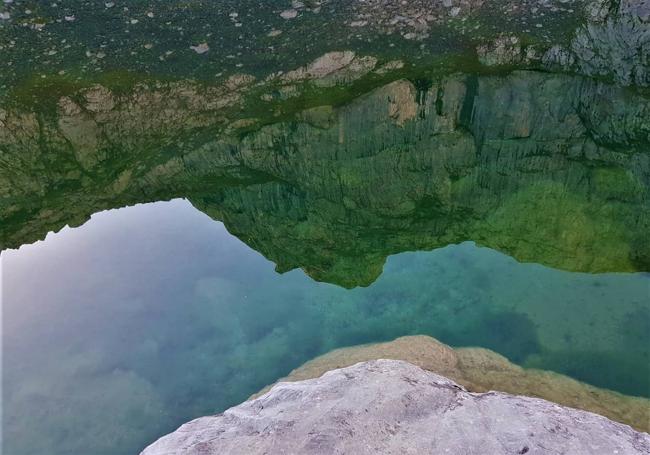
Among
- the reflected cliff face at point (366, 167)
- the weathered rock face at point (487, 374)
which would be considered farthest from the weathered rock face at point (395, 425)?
the reflected cliff face at point (366, 167)

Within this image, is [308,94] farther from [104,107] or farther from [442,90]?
[104,107]

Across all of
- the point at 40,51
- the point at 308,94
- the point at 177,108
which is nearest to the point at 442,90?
the point at 308,94

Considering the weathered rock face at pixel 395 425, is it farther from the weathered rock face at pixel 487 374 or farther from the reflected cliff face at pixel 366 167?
the reflected cliff face at pixel 366 167

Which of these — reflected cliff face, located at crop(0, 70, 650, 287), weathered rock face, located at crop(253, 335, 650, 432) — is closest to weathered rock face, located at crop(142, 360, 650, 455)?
weathered rock face, located at crop(253, 335, 650, 432)

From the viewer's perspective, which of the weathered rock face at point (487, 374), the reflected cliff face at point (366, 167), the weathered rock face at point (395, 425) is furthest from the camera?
the reflected cliff face at point (366, 167)

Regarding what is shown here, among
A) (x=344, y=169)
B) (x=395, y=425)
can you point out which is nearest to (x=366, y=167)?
(x=344, y=169)

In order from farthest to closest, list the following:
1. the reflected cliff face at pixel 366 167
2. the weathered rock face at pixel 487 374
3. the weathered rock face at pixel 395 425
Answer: the reflected cliff face at pixel 366 167 < the weathered rock face at pixel 487 374 < the weathered rock face at pixel 395 425

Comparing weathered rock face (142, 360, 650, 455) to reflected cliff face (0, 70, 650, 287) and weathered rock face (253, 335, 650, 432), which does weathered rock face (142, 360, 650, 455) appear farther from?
reflected cliff face (0, 70, 650, 287)
